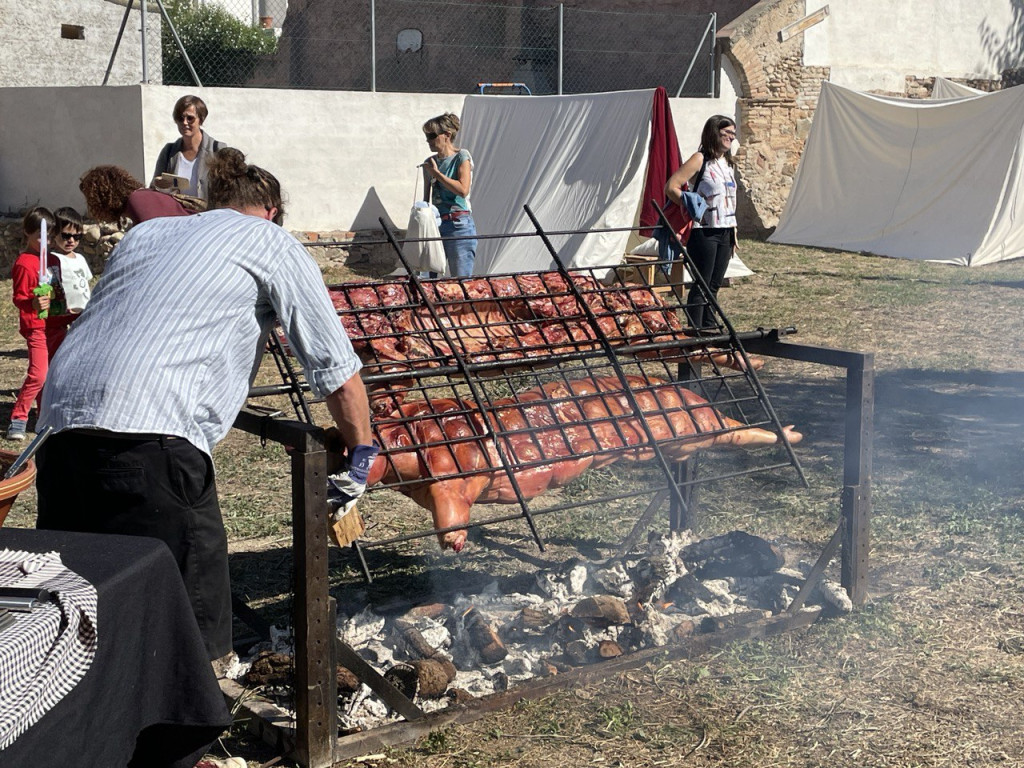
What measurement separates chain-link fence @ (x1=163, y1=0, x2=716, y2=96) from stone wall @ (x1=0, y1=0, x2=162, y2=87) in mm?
1206

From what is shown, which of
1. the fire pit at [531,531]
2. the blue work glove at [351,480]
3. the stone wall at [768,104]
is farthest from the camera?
the stone wall at [768,104]

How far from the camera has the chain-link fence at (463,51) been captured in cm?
2050

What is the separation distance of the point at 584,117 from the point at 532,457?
9.29m

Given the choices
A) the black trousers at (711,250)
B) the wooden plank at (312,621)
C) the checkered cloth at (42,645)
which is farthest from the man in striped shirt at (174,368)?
the black trousers at (711,250)

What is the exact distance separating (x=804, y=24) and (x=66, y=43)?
12743mm

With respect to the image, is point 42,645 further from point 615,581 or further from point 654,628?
point 615,581

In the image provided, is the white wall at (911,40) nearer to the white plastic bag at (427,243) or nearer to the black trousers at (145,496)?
the white plastic bag at (427,243)

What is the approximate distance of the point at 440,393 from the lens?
8.06 m

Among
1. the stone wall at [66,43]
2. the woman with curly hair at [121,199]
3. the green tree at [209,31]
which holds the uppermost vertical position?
the green tree at [209,31]

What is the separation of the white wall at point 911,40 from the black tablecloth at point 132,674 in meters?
17.1

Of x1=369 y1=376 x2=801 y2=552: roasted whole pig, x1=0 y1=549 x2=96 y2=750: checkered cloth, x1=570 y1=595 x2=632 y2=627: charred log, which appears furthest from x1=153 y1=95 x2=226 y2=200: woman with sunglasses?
x1=0 y1=549 x2=96 y2=750: checkered cloth

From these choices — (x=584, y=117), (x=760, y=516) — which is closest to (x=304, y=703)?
(x=760, y=516)

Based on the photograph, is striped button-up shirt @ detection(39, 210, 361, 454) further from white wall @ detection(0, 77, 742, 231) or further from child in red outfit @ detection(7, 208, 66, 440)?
white wall @ detection(0, 77, 742, 231)

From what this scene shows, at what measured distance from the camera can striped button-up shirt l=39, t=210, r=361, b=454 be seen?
2.75 meters
